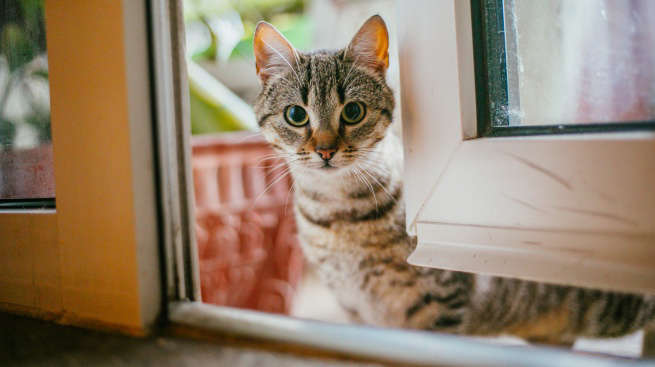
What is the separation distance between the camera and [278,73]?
115 centimetres

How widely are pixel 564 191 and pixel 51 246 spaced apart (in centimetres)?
70

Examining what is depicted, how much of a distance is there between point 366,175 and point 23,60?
27.8 inches

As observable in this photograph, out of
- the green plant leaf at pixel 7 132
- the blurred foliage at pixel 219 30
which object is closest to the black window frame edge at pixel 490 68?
the green plant leaf at pixel 7 132

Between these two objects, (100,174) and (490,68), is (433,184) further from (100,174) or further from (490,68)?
(100,174)

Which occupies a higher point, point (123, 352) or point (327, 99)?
point (327, 99)

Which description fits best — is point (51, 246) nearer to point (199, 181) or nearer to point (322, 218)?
point (322, 218)

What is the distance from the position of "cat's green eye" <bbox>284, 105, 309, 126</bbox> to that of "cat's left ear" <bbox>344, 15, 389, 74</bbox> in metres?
0.17

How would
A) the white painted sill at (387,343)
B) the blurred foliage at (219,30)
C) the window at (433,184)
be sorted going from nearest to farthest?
the white painted sill at (387,343), the window at (433,184), the blurred foliage at (219,30)

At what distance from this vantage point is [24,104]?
784 millimetres

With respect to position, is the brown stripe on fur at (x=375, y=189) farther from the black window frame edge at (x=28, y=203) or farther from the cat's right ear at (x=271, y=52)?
the black window frame edge at (x=28, y=203)

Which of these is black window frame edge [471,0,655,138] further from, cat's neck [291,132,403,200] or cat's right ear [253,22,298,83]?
cat's right ear [253,22,298,83]

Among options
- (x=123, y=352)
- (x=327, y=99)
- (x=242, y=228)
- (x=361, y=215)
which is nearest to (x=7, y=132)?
(x=123, y=352)

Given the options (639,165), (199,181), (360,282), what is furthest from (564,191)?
(199,181)

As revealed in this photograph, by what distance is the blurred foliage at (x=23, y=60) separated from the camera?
28.8 inches
